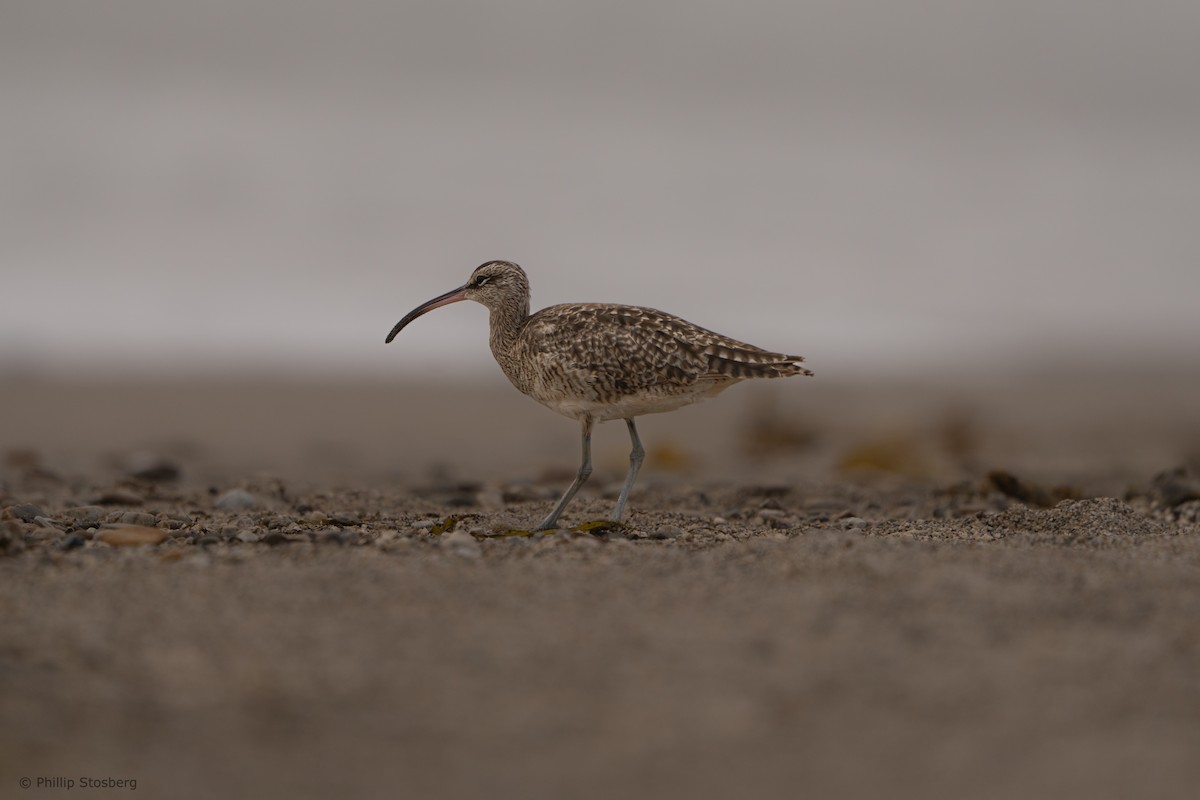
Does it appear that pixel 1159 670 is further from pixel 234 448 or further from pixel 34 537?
pixel 234 448

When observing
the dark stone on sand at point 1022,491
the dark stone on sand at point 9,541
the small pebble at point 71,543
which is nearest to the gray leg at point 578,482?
the small pebble at point 71,543

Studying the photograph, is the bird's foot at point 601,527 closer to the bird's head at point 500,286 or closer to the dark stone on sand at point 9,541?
the bird's head at point 500,286

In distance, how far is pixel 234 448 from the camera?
1517 centimetres

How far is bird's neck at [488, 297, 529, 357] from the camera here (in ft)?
31.4

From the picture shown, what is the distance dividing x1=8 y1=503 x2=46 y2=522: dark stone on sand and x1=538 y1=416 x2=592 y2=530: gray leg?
3.07 metres

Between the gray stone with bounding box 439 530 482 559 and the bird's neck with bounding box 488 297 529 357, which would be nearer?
the gray stone with bounding box 439 530 482 559

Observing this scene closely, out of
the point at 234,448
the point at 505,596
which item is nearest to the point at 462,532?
the point at 505,596

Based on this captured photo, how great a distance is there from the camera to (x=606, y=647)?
195 inches

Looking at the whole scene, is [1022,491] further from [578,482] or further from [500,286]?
[500,286]

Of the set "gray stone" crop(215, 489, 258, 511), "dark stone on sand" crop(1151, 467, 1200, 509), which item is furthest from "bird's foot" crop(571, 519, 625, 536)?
"dark stone on sand" crop(1151, 467, 1200, 509)

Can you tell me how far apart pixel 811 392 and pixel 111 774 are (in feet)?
62.3

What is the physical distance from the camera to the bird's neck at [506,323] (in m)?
9.59

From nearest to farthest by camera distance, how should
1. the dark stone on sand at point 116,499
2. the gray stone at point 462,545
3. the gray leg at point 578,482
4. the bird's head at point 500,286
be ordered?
the gray stone at point 462,545 < the gray leg at point 578,482 < the dark stone on sand at point 116,499 < the bird's head at point 500,286

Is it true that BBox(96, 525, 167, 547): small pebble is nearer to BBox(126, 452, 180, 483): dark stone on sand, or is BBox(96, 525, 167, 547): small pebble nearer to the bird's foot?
the bird's foot
